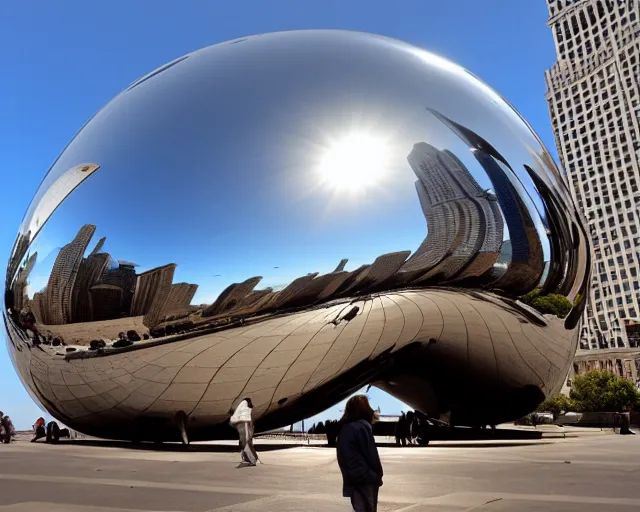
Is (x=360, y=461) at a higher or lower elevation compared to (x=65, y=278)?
lower

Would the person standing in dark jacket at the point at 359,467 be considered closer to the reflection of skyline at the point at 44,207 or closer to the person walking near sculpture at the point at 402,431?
the reflection of skyline at the point at 44,207

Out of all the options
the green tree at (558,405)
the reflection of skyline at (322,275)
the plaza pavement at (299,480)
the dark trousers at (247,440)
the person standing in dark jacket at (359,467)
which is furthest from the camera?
the green tree at (558,405)

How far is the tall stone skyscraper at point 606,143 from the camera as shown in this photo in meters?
87.6

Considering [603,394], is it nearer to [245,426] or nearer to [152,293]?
[245,426]

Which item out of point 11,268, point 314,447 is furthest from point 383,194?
point 11,268

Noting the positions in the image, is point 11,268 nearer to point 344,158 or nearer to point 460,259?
point 344,158

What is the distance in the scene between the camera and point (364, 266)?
686 centimetres

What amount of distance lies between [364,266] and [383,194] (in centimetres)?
80

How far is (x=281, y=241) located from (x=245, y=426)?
79.3 inches

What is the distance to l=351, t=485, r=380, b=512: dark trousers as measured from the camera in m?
3.83

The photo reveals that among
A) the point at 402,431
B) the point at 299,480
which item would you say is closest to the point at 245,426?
the point at 299,480

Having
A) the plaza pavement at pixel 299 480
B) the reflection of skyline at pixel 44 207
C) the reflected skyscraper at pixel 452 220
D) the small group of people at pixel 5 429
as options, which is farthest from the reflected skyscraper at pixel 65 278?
the small group of people at pixel 5 429

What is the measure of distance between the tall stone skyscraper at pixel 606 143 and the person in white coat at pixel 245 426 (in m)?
82.8

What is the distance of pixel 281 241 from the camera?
6691mm
